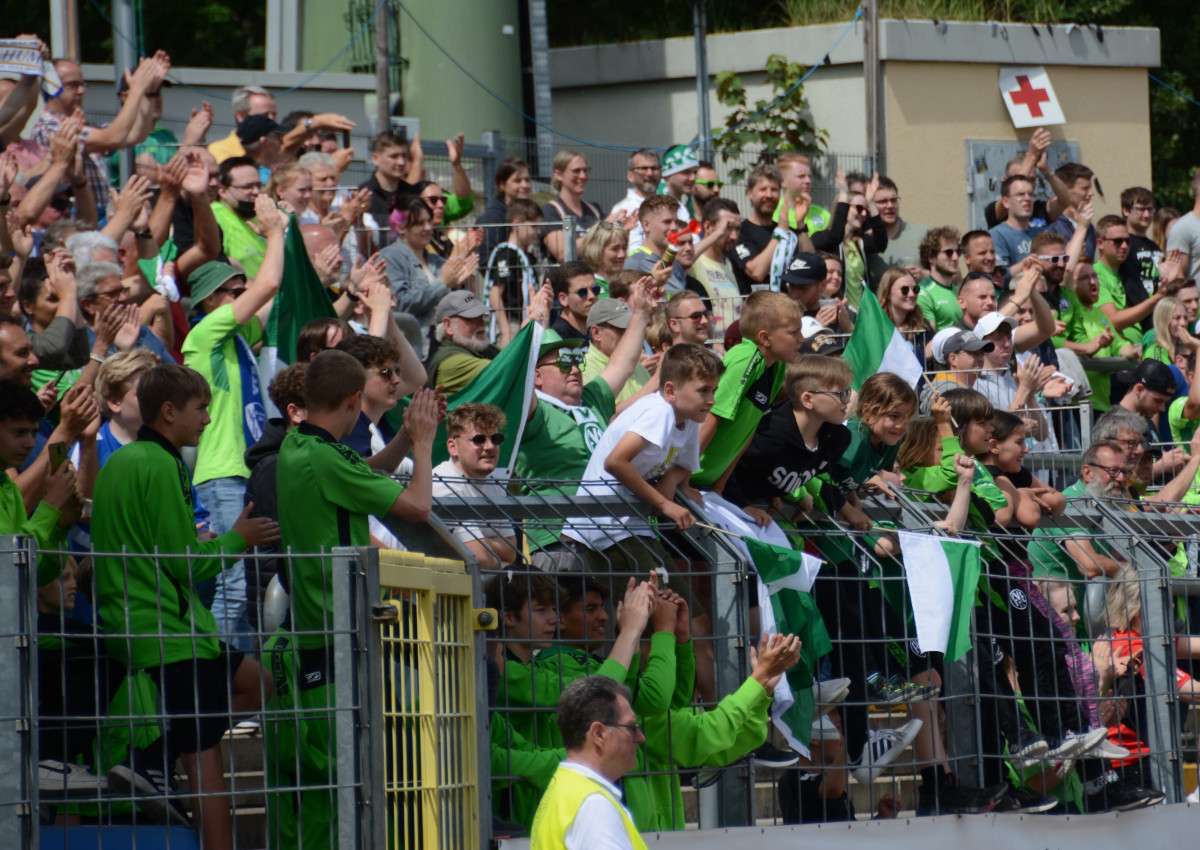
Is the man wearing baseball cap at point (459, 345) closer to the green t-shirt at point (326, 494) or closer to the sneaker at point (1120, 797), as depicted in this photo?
the green t-shirt at point (326, 494)

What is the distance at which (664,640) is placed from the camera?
5816mm

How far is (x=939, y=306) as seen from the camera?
12.0 metres

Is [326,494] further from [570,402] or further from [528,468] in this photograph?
[570,402]

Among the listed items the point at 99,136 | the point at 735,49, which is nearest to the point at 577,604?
Result: the point at 99,136

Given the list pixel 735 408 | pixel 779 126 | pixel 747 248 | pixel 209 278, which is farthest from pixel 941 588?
pixel 779 126

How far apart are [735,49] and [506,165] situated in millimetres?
7902

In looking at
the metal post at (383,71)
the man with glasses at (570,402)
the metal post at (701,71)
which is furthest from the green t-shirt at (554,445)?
the metal post at (701,71)

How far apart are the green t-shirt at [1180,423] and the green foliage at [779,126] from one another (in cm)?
780

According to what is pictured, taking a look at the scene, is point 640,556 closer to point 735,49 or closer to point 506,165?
point 506,165

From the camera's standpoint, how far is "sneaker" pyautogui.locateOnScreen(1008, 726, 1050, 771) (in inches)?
266

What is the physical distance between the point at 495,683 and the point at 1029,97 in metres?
15.3

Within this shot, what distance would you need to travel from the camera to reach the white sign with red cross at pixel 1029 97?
63.3ft

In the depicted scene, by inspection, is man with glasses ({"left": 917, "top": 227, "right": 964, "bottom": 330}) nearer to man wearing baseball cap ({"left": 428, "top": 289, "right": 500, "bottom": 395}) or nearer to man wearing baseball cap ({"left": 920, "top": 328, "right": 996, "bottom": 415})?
man wearing baseball cap ({"left": 920, "top": 328, "right": 996, "bottom": 415})

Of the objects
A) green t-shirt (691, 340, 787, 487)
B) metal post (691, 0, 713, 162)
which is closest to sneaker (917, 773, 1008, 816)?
green t-shirt (691, 340, 787, 487)
